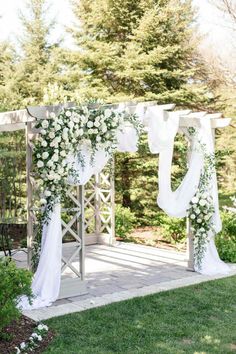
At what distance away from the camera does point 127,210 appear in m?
10.2

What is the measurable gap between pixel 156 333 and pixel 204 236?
2.53 m

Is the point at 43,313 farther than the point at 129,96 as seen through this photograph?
No

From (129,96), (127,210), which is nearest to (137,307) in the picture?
(127,210)

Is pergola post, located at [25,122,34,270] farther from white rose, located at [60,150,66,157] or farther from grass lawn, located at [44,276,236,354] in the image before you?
grass lawn, located at [44,276,236,354]

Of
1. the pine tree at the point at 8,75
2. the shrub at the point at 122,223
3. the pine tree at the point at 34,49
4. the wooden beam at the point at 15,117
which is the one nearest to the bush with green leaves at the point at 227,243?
the shrub at the point at 122,223

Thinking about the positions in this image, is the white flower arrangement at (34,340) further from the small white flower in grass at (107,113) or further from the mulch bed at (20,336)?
the small white flower in grass at (107,113)

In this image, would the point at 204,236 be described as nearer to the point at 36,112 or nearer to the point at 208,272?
the point at 208,272

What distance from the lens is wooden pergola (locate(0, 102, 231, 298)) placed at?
5645mm

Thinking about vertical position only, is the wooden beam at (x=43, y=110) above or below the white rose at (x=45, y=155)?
above

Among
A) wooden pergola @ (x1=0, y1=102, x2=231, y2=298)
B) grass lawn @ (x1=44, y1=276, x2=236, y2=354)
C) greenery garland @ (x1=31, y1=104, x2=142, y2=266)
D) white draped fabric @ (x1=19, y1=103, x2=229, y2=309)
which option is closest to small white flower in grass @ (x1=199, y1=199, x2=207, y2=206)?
white draped fabric @ (x1=19, y1=103, x2=229, y2=309)

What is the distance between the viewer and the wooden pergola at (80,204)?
564 cm

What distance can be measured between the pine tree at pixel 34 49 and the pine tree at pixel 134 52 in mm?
2729

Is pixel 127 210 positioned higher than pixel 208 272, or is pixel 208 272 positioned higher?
pixel 127 210

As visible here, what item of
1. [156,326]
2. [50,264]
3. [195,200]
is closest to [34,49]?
[195,200]
